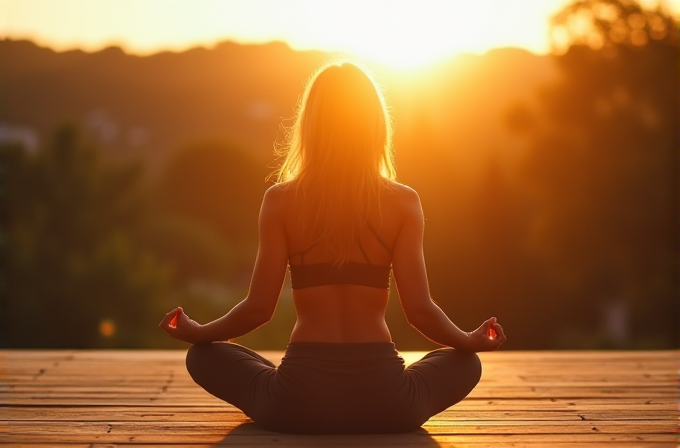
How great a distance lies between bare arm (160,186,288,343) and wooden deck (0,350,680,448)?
35cm

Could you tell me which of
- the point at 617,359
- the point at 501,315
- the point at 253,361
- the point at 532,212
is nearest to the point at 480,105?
the point at 532,212

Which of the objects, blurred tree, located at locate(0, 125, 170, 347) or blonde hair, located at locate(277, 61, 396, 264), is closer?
blonde hair, located at locate(277, 61, 396, 264)

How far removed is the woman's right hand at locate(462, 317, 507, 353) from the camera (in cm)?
286

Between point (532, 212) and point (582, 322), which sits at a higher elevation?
point (532, 212)

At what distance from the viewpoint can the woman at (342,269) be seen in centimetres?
281

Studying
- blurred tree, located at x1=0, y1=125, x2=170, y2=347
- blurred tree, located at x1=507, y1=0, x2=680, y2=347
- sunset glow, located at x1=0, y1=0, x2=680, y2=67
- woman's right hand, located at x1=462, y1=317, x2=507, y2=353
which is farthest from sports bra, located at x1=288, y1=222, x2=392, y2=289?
blurred tree, located at x1=0, y1=125, x2=170, y2=347

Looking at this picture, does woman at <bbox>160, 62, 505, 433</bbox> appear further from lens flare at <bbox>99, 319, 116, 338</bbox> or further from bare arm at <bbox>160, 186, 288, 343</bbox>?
lens flare at <bbox>99, 319, 116, 338</bbox>

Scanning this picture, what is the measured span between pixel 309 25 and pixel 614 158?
13.0 m

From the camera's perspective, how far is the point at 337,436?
2877 millimetres

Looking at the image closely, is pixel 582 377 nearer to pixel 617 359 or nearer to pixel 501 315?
pixel 617 359

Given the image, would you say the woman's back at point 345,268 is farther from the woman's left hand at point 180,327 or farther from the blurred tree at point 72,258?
the blurred tree at point 72,258

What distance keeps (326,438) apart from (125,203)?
32.2m

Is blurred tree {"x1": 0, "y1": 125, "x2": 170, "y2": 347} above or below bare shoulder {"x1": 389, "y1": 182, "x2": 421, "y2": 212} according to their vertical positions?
below

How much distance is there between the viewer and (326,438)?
2846 mm
